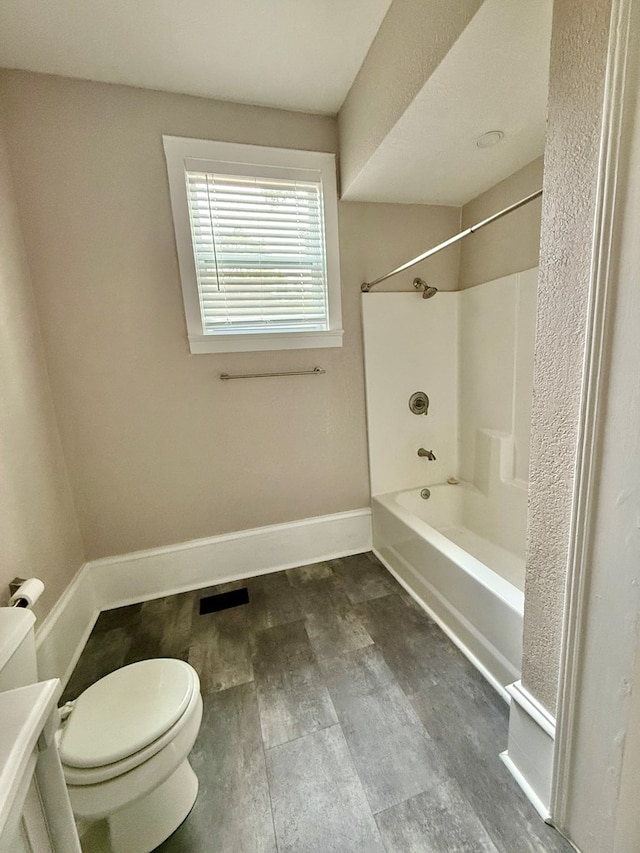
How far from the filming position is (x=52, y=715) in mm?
623

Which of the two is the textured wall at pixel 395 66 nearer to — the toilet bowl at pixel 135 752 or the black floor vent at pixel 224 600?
the toilet bowl at pixel 135 752

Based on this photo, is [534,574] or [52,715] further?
[534,574]

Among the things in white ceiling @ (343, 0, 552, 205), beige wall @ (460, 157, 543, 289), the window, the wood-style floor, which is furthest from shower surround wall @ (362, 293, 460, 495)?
the wood-style floor

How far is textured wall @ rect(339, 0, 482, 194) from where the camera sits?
104 centimetres

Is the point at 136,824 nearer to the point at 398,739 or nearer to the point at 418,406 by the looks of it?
the point at 398,739

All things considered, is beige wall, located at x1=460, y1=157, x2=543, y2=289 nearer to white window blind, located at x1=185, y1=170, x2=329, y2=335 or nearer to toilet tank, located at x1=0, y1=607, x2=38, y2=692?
white window blind, located at x1=185, y1=170, x2=329, y2=335

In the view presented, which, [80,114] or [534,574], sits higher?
[80,114]

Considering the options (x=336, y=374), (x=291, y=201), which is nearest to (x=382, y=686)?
(x=336, y=374)

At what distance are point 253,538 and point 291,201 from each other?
1.97m

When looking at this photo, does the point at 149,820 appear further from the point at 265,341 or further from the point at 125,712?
the point at 265,341

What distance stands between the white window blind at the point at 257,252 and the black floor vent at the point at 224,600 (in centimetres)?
149

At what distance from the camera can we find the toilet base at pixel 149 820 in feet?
3.04

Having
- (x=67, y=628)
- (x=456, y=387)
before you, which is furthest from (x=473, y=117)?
(x=67, y=628)

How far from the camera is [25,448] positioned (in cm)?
146
